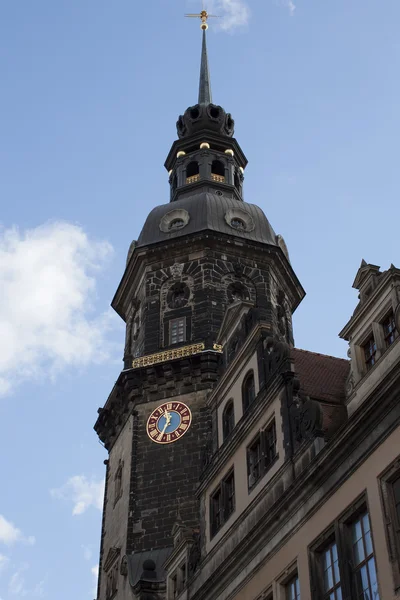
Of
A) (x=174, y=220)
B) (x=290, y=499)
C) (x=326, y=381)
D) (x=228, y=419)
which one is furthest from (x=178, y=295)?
(x=290, y=499)

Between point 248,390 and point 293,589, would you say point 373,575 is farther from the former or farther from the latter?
point 248,390

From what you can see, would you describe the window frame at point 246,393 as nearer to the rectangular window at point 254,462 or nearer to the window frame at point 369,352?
the rectangular window at point 254,462

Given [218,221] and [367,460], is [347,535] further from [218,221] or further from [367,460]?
[218,221]

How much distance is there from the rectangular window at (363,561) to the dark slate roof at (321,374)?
195 inches

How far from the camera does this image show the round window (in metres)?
43.7

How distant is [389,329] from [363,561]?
182 inches

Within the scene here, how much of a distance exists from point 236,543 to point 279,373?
404 centimetres

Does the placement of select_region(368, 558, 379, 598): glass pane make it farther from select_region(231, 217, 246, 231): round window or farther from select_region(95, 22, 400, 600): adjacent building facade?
select_region(231, 217, 246, 231): round window

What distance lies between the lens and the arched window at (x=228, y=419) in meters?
26.6

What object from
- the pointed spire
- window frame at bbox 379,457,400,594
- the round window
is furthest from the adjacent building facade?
the pointed spire

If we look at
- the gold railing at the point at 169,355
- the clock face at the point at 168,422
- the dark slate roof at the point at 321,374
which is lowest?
the dark slate roof at the point at 321,374

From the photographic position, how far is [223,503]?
2519cm

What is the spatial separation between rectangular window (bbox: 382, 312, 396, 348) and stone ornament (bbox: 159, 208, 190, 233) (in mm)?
23805

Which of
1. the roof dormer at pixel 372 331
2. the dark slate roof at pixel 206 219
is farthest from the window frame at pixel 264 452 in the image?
the dark slate roof at pixel 206 219
